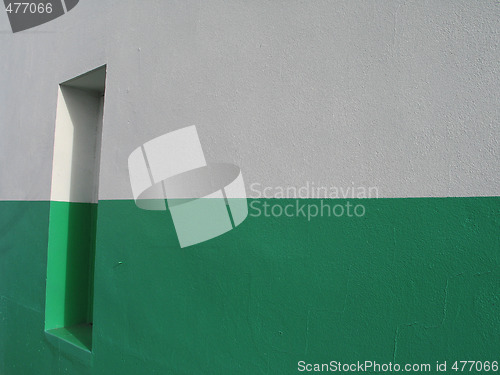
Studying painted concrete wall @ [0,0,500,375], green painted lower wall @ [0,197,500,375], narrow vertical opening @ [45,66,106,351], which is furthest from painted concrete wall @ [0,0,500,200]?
narrow vertical opening @ [45,66,106,351]

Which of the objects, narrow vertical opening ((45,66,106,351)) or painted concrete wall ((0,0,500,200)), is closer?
painted concrete wall ((0,0,500,200))

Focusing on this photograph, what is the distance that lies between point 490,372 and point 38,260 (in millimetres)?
3645

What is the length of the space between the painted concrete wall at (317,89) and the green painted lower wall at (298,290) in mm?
154

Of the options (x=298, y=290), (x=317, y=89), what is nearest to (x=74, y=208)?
(x=298, y=290)

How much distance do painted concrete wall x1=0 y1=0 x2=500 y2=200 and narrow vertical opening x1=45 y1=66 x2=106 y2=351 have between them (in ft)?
2.78

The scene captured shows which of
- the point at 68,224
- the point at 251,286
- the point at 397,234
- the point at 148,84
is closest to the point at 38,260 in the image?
the point at 68,224

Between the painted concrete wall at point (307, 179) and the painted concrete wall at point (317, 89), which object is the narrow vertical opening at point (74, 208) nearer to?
the painted concrete wall at point (307, 179)

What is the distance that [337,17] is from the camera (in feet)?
6.39

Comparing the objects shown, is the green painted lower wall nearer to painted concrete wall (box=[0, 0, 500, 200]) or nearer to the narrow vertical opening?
painted concrete wall (box=[0, 0, 500, 200])

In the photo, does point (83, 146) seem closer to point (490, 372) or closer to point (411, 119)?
point (411, 119)

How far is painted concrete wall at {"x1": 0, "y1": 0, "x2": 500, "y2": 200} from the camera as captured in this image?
1.61 meters

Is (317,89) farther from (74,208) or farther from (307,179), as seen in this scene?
(74,208)

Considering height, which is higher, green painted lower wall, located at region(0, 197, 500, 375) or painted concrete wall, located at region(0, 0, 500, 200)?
painted concrete wall, located at region(0, 0, 500, 200)

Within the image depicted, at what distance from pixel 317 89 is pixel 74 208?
2.83 meters
